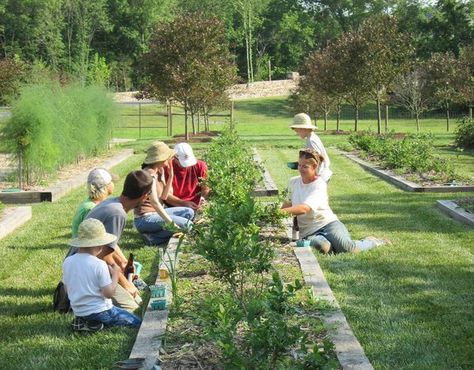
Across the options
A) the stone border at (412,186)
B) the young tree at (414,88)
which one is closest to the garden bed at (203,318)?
the stone border at (412,186)

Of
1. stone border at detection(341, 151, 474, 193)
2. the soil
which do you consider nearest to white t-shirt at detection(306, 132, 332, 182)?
stone border at detection(341, 151, 474, 193)

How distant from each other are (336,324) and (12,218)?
6099 mm

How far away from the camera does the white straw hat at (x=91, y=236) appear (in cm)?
545

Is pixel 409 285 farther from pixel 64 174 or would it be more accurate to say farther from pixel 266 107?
pixel 266 107

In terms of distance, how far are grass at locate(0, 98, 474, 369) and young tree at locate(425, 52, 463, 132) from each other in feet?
89.5

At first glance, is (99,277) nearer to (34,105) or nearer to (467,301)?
(467,301)

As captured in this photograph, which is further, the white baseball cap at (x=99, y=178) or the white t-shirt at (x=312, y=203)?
the white t-shirt at (x=312, y=203)

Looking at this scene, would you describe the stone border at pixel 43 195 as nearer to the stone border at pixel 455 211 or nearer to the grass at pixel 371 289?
the grass at pixel 371 289

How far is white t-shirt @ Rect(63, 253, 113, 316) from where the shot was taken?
5.32 meters

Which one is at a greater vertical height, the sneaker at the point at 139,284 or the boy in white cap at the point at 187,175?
the boy in white cap at the point at 187,175

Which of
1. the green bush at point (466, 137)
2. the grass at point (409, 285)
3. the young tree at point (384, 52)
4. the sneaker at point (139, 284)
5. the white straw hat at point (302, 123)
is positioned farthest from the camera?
the young tree at point (384, 52)

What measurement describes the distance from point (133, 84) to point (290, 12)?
69.0ft

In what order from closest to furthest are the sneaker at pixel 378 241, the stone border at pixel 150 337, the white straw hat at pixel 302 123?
the stone border at pixel 150 337 < the sneaker at pixel 378 241 < the white straw hat at pixel 302 123

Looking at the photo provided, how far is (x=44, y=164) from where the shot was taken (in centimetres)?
1339
